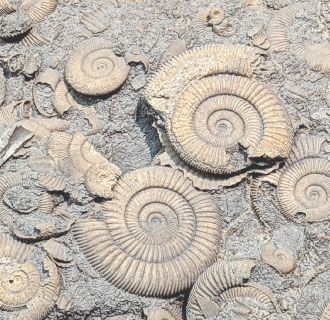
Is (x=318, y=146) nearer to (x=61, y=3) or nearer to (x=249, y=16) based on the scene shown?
(x=249, y=16)

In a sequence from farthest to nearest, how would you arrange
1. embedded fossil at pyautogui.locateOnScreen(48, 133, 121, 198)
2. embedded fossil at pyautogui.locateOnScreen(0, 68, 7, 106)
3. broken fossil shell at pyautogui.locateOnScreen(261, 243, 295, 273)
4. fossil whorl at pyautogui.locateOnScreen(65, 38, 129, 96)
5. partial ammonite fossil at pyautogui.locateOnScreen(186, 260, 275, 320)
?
embedded fossil at pyautogui.locateOnScreen(0, 68, 7, 106), fossil whorl at pyautogui.locateOnScreen(65, 38, 129, 96), embedded fossil at pyautogui.locateOnScreen(48, 133, 121, 198), broken fossil shell at pyautogui.locateOnScreen(261, 243, 295, 273), partial ammonite fossil at pyautogui.locateOnScreen(186, 260, 275, 320)

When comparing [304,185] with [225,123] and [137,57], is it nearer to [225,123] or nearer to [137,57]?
[225,123]

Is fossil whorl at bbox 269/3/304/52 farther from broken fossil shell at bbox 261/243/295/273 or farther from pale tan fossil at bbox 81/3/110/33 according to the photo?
broken fossil shell at bbox 261/243/295/273

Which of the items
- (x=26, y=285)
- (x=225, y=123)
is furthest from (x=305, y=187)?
(x=26, y=285)

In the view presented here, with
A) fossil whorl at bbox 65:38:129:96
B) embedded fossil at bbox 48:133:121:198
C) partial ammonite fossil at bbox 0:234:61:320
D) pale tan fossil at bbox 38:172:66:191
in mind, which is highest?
fossil whorl at bbox 65:38:129:96

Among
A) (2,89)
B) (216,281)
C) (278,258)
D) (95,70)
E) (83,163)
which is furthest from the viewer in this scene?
(2,89)

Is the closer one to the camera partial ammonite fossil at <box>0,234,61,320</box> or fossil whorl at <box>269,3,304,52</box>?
partial ammonite fossil at <box>0,234,61,320</box>

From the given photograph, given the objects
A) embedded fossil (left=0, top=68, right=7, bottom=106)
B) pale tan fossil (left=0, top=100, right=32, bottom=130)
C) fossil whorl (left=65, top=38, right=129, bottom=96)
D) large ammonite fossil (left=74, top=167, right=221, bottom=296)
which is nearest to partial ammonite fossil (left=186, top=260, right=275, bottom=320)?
large ammonite fossil (left=74, top=167, right=221, bottom=296)
